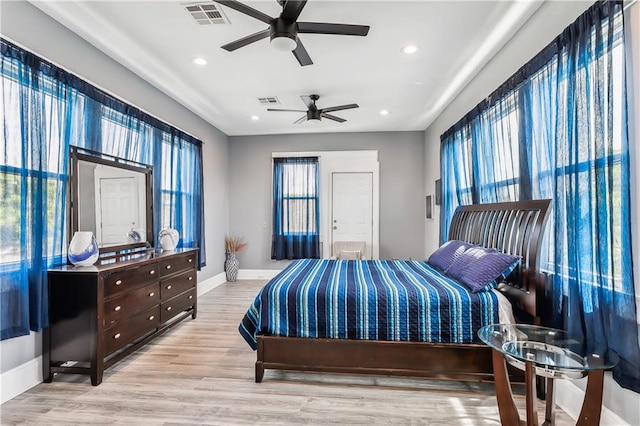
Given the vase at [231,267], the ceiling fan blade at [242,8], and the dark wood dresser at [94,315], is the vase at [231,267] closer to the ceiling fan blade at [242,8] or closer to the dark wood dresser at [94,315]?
the dark wood dresser at [94,315]

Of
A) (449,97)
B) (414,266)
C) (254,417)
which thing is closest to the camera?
(254,417)

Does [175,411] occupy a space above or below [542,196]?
below

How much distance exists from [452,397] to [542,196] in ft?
5.29

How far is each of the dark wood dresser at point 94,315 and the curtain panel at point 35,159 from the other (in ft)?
0.41

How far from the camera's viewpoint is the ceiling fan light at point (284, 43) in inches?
87.4

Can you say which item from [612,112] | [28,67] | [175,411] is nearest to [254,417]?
[175,411]

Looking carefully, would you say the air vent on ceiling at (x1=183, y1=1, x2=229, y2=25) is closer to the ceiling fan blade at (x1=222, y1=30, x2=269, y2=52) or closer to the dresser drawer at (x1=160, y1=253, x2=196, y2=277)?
the ceiling fan blade at (x1=222, y1=30, x2=269, y2=52)

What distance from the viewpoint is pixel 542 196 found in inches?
88.8

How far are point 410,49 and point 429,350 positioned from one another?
276 cm

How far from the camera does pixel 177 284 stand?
3.45 metres

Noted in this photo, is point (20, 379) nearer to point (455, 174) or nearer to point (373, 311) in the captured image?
point (373, 311)

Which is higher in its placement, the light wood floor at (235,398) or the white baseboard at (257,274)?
the white baseboard at (257,274)

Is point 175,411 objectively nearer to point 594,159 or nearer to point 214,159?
point 594,159

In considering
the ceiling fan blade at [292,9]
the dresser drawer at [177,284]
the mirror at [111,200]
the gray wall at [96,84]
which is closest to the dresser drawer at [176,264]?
the dresser drawer at [177,284]
